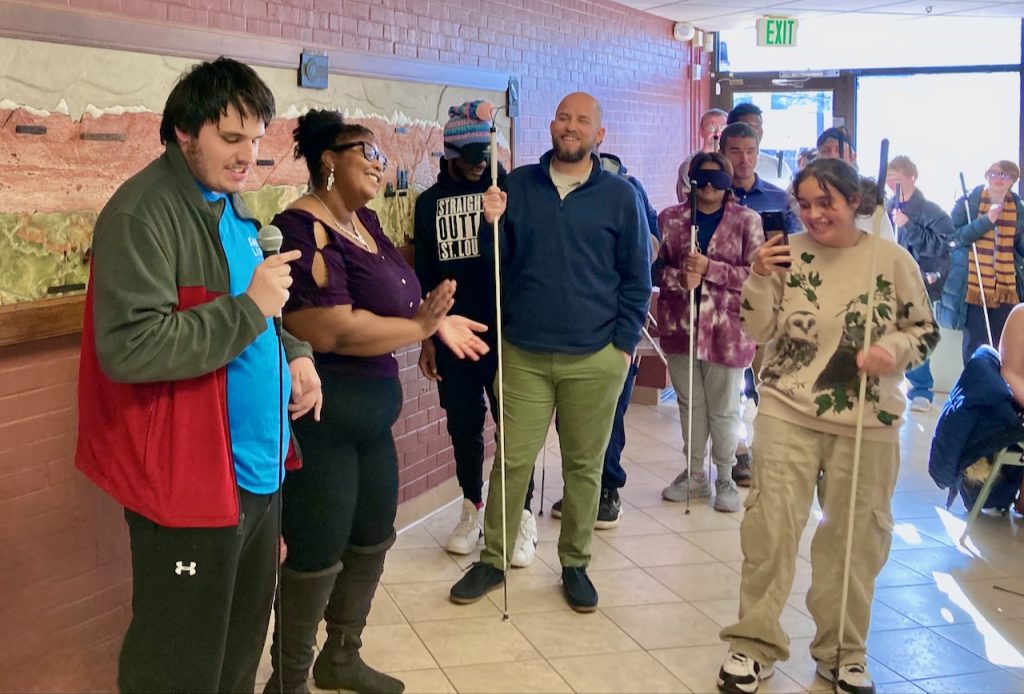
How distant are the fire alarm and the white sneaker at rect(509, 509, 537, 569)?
5082 mm

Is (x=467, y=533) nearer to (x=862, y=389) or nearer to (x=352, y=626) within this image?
(x=352, y=626)

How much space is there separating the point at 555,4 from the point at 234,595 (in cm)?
447

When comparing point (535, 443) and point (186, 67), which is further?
point (535, 443)

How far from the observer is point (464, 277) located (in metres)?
3.96

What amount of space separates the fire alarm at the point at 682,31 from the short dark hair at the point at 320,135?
586 centimetres

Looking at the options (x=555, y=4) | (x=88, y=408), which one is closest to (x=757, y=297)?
(x=88, y=408)

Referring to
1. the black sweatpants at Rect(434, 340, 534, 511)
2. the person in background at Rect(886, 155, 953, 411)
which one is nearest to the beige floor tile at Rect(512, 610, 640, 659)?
the black sweatpants at Rect(434, 340, 534, 511)

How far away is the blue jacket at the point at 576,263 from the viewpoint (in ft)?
11.5

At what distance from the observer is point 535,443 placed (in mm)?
3639

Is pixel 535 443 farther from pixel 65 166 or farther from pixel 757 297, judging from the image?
pixel 65 166

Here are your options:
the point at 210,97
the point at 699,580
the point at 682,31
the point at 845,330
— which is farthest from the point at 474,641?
the point at 682,31

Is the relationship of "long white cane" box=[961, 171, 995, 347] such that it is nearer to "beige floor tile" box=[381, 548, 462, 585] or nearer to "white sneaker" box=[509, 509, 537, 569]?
"white sneaker" box=[509, 509, 537, 569]

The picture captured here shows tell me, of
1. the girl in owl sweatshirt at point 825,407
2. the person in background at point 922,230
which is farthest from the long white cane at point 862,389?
the person in background at point 922,230

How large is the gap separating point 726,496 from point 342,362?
2532 mm
